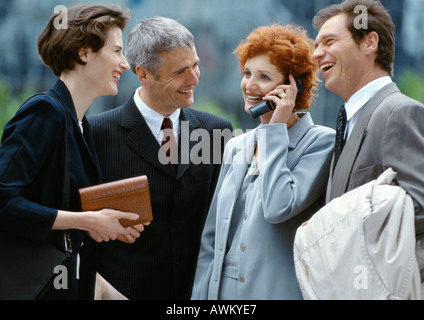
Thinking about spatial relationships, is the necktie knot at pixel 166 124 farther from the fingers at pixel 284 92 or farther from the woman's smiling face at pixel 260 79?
the fingers at pixel 284 92

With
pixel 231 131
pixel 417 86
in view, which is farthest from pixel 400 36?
pixel 231 131

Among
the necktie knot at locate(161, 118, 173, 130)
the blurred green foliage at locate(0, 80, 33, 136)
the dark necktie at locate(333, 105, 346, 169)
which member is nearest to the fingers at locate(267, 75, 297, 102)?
the dark necktie at locate(333, 105, 346, 169)

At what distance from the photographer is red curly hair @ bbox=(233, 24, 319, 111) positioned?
3602 millimetres

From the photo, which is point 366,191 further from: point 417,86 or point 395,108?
point 417,86

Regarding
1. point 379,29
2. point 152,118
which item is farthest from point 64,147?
point 379,29

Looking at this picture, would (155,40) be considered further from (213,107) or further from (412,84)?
(412,84)

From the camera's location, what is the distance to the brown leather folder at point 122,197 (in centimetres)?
310

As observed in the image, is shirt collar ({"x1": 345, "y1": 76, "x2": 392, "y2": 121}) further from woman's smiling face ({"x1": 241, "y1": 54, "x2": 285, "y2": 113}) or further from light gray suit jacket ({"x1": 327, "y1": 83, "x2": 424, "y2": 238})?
woman's smiling face ({"x1": 241, "y1": 54, "x2": 285, "y2": 113})

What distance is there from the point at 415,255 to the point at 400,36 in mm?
36351

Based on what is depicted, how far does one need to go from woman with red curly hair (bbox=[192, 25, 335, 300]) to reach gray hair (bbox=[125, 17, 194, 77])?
18.8 inches

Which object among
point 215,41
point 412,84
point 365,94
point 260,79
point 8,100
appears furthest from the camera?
point 215,41

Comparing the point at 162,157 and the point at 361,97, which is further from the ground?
the point at 361,97

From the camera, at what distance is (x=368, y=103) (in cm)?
312

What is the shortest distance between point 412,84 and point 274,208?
33849 mm
